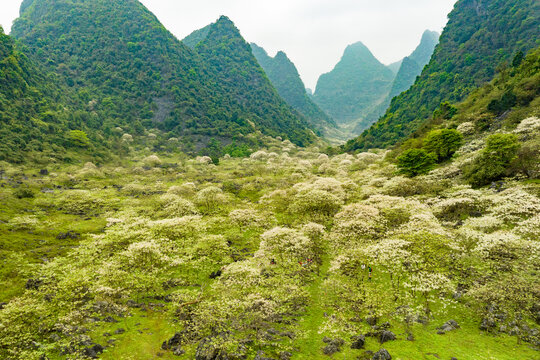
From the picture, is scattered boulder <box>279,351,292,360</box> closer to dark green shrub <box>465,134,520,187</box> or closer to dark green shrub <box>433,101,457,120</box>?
dark green shrub <box>465,134,520,187</box>

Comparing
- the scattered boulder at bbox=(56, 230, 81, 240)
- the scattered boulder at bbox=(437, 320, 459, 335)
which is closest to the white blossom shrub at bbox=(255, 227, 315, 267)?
the scattered boulder at bbox=(437, 320, 459, 335)

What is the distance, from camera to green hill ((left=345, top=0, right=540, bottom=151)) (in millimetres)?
144750

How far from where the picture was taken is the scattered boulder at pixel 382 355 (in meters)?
23.0

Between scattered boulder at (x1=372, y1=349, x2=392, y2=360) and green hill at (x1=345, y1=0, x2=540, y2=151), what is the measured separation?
138 m

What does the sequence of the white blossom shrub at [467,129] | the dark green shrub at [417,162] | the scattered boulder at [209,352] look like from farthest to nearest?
the white blossom shrub at [467,129] < the dark green shrub at [417,162] < the scattered boulder at [209,352]

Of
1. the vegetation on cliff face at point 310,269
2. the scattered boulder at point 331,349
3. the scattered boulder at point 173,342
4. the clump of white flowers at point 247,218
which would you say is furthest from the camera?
the clump of white flowers at point 247,218

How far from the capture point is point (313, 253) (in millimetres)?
39344

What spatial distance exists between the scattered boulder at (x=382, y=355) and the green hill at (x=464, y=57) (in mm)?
138461

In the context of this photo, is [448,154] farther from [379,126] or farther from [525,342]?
[379,126]

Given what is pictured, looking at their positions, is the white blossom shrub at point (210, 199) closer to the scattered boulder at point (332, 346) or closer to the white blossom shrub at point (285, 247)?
the white blossom shrub at point (285, 247)

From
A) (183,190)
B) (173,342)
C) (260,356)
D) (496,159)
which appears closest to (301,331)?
(260,356)

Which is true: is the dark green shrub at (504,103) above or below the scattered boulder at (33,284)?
above

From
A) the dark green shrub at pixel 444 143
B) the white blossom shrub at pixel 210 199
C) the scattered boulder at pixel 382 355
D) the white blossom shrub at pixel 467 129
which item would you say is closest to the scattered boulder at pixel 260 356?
the scattered boulder at pixel 382 355

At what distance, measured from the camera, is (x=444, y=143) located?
73750mm
